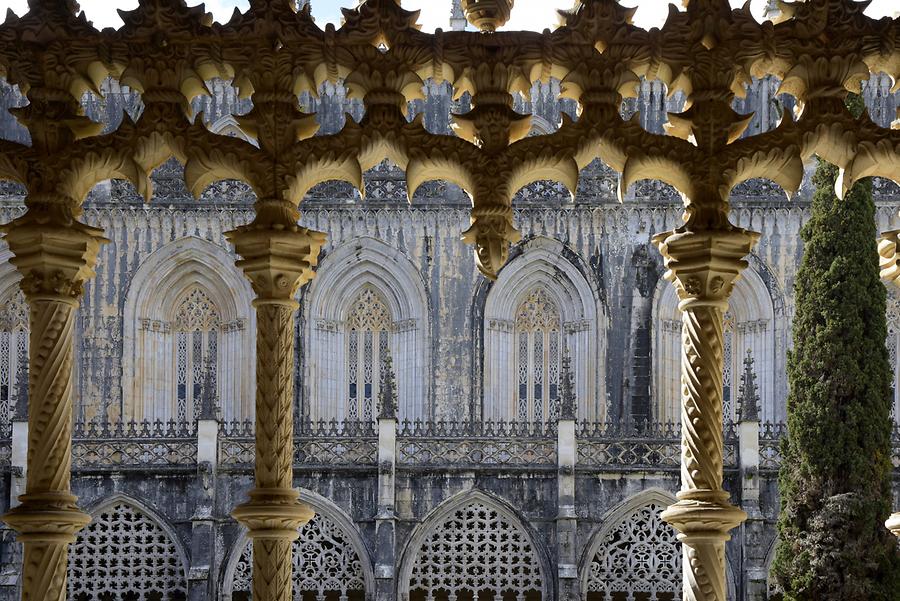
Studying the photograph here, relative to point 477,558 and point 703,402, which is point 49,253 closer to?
point 703,402

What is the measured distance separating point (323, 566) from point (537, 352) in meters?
5.73

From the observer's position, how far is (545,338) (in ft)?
82.1

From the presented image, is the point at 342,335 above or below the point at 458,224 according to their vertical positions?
below

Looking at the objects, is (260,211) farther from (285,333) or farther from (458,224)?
(458,224)

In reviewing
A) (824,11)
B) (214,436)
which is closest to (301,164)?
(824,11)

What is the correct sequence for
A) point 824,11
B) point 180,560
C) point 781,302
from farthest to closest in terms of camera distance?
point 781,302, point 180,560, point 824,11

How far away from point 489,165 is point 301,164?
0.72 metres

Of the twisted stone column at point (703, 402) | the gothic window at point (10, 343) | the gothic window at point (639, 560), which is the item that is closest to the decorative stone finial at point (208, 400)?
the gothic window at point (10, 343)

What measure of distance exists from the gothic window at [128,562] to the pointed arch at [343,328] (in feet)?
14.2

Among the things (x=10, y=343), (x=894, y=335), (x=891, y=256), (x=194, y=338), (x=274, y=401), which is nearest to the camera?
(x=274, y=401)

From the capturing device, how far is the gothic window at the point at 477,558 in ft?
68.0

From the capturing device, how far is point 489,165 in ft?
20.7

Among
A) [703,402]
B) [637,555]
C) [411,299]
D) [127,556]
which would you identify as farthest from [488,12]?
[411,299]

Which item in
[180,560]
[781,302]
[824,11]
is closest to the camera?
[824,11]
